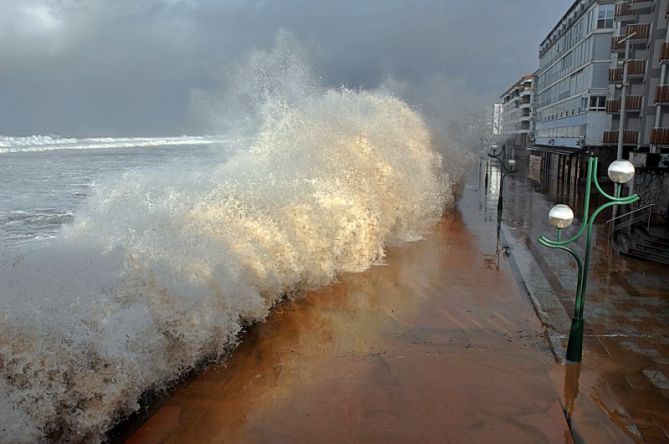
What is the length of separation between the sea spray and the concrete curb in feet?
12.0

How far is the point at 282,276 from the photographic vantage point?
426 inches

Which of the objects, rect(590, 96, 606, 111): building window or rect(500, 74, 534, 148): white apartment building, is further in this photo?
rect(500, 74, 534, 148): white apartment building

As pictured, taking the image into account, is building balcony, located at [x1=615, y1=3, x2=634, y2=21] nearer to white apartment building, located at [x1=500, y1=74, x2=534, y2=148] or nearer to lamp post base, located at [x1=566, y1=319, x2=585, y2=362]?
lamp post base, located at [x1=566, y1=319, x2=585, y2=362]

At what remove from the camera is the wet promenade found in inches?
239

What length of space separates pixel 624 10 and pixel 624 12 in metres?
0.10

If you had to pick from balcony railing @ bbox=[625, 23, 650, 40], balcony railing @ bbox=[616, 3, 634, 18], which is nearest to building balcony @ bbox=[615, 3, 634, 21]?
→ balcony railing @ bbox=[616, 3, 634, 18]

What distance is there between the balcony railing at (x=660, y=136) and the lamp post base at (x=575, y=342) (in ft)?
57.5

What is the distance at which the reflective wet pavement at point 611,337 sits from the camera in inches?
243

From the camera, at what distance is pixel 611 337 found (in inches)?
332

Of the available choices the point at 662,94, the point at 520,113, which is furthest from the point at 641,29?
the point at 520,113

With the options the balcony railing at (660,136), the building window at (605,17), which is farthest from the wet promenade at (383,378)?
the building window at (605,17)

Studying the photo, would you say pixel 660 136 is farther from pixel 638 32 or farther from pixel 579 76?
pixel 579 76

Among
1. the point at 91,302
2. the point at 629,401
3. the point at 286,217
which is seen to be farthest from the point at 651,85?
the point at 91,302

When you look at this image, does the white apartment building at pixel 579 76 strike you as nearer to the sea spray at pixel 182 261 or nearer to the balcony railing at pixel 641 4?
the balcony railing at pixel 641 4
